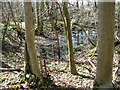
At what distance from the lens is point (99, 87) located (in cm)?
360

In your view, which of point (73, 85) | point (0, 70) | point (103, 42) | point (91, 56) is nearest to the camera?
point (103, 42)

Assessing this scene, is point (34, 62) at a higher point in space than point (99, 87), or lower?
higher

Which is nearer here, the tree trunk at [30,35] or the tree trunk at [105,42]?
the tree trunk at [105,42]

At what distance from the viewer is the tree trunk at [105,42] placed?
10.3ft

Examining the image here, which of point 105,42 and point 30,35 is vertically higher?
point 30,35

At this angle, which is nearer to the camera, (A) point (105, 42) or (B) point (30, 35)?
(A) point (105, 42)

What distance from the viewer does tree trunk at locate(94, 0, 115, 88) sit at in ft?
10.3

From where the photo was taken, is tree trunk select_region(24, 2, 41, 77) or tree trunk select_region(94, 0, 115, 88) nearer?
tree trunk select_region(94, 0, 115, 88)

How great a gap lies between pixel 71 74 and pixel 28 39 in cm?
307

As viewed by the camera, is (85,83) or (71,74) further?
(71,74)

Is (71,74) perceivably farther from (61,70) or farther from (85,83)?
(85,83)

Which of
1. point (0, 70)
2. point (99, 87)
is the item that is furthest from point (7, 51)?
point (99, 87)

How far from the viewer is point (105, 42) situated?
3.26 metres

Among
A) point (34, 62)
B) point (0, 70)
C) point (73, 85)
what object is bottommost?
point (73, 85)
